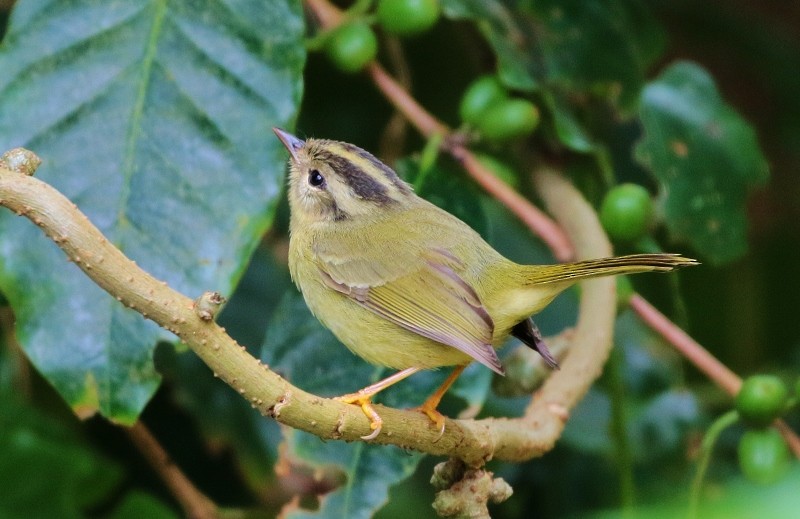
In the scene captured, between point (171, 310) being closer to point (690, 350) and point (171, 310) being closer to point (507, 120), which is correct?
point (507, 120)

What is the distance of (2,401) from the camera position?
111 inches

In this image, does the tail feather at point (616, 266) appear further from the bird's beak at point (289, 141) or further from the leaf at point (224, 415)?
the leaf at point (224, 415)

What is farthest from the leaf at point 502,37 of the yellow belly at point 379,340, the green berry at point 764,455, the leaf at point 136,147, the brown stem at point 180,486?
the brown stem at point 180,486

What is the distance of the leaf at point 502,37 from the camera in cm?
258

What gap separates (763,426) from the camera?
91.5 inches

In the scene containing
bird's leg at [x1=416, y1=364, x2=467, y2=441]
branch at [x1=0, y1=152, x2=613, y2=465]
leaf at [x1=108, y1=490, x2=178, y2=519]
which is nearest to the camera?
branch at [x1=0, y1=152, x2=613, y2=465]

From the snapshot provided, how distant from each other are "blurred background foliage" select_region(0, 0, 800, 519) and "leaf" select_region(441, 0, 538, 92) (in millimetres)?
12

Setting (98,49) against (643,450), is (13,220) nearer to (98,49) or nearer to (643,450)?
(98,49)

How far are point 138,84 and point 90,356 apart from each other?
0.65 meters

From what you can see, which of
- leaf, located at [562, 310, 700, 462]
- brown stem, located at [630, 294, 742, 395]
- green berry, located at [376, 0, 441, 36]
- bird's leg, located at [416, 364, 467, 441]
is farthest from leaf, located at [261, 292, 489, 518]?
leaf, located at [562, 310, 700, 462]

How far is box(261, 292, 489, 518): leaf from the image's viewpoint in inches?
87.0

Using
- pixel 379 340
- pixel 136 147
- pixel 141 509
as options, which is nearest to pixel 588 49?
pixel 379 340

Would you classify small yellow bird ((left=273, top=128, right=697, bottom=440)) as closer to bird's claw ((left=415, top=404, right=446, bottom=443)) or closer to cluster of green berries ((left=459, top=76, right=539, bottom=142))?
bird's claw ((left=415, top=404, right=446, bottom=443))

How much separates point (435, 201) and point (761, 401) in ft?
3.11
